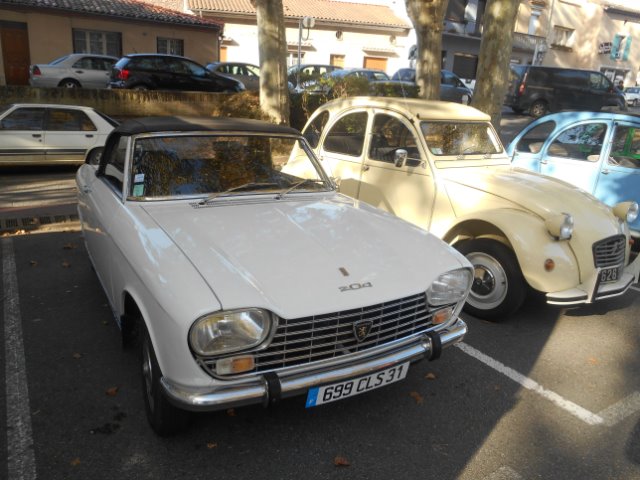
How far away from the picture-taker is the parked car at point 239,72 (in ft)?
65.2

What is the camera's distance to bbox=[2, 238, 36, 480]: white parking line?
2.63 m

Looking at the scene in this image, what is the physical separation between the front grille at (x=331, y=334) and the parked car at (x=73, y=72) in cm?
1704

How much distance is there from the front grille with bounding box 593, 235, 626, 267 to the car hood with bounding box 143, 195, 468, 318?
1797mm

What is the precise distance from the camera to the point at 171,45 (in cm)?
2458

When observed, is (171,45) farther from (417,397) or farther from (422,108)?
(417,397)

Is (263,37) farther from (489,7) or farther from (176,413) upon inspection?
(176,413)

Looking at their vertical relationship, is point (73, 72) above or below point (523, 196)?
above

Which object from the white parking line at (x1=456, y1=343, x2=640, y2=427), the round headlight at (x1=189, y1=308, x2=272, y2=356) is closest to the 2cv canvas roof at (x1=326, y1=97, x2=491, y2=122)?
the white parking line at (x1=456, y1=343, x2=640, y2=427)

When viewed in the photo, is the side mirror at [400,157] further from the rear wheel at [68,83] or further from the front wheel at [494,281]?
the rear wheel at [68,83]

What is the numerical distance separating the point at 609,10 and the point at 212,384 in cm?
4546

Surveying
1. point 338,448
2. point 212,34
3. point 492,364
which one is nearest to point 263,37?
point 492,364

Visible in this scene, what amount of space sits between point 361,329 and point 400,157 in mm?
2765

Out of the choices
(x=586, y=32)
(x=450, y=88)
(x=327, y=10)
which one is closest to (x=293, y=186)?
(x=450, y=88)

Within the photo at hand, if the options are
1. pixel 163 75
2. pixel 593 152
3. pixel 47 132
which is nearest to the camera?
pixel 593 152
